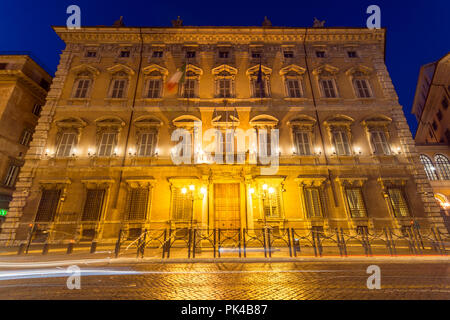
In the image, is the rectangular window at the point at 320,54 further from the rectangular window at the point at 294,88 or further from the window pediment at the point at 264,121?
the window pediment at the point at 264,121

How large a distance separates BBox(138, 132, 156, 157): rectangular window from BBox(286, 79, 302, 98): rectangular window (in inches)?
451

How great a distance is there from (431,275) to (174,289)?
7.44m

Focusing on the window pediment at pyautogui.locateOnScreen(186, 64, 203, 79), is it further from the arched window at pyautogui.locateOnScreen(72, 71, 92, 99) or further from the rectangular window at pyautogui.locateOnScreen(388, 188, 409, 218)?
the rectangular window at pyautogui.locateOnScreen(388, 188, 409, 218)

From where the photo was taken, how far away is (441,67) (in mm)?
20203

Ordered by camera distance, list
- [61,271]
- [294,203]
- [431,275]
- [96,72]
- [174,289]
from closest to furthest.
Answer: [174,289], [431,275], [61,271], [294,203], [96,72]

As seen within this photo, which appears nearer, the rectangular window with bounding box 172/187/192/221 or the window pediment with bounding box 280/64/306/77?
the rectangular window with bounding box 172/187/192/221

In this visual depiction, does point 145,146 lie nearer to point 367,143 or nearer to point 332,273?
point 332,273

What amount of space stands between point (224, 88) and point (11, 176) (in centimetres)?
1881

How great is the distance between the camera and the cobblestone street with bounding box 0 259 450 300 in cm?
432

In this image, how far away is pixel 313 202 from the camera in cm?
1283

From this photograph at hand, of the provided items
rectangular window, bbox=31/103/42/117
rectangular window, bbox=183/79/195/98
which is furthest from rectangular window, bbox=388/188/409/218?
rectangular window, bbox=31/103/42/117

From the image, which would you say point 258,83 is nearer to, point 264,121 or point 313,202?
point 264,121

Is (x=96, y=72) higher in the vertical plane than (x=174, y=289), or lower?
higher
